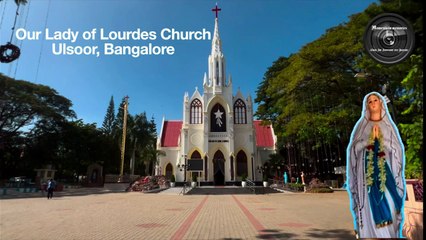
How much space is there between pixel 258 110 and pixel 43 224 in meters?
31.7

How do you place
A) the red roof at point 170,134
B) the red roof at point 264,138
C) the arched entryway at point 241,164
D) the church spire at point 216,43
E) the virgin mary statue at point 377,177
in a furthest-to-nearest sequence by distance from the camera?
the church spire at point 216,43 < the red roof at point 264,138 < the red roof at point 170,134 < the arched entryway at point 241,164 < the virgin mary statue at point 377,177

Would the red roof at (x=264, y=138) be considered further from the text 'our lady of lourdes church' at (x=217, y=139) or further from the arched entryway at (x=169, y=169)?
the arched entryway at (x=169, y=169)

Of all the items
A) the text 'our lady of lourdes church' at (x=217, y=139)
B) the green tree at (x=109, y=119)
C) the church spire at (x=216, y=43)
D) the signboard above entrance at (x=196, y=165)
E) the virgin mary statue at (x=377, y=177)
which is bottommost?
the virgin mary statue at (x=377, y=177)

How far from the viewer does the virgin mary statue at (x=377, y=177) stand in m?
5.69

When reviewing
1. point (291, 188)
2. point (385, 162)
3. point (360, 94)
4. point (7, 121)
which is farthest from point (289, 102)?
point (7, 121)

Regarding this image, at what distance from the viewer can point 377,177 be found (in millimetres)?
5816

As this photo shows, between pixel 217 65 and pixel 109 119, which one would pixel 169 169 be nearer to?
pixel 217 65

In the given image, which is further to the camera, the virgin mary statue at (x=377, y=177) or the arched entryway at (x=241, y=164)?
the arched entryway at (x=241, y=164)

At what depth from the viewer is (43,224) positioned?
9.82 meters

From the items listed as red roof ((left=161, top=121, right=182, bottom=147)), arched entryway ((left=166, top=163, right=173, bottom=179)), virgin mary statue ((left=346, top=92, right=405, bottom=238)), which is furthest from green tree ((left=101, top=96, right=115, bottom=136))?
virgin mary statue ((left=346, top=92, right=405, bottom=238))

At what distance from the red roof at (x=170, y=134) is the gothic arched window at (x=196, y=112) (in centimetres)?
556

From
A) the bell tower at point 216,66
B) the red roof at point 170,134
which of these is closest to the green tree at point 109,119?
the red roof at point 170,134

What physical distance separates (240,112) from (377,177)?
4114cm

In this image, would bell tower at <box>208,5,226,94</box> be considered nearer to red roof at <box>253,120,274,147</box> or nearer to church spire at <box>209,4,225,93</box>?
church spire at <box>209,4,225,93</box>
